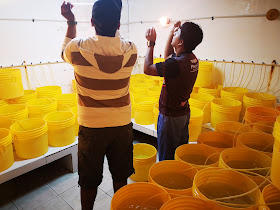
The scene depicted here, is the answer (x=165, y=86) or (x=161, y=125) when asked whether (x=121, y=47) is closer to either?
(x=165, y=86)

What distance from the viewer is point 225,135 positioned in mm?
2299

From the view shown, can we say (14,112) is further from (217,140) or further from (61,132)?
(217,140)

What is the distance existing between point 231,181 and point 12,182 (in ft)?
9.03

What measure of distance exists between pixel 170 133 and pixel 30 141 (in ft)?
5.33

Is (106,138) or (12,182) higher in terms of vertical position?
(106,138)

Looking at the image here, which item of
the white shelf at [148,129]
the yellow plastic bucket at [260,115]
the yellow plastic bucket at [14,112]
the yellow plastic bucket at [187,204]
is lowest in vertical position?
the white shelf at [148,129]

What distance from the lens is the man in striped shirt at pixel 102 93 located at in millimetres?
1436

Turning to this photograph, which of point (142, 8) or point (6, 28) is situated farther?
point (142, 8)

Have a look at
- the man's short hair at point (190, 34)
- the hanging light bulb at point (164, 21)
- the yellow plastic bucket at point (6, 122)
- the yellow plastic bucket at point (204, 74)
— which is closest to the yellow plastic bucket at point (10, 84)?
the yellow plastic bucket at point (6, 122)

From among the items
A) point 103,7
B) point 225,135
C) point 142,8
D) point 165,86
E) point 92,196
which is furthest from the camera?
point 142,8

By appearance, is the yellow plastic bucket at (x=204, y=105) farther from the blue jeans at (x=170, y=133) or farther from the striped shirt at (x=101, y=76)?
the striped shirt at (x=101, y=76)

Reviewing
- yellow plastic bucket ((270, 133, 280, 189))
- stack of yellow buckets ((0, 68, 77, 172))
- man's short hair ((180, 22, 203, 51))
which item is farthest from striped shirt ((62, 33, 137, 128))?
stack of yellow buckets ((0, 68, 77, 172))

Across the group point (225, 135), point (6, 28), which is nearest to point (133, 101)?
point (225, 135)

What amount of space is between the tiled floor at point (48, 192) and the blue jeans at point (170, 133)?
0.95 meters
